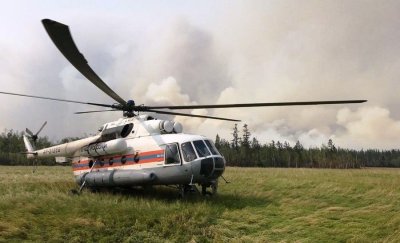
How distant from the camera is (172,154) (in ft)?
53.1

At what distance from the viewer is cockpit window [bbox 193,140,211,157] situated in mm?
15969

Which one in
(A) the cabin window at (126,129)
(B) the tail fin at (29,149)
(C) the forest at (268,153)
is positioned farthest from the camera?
(C) the forest at (268,153)

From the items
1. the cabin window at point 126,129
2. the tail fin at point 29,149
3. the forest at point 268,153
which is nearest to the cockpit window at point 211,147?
the cabin window at point 126,129

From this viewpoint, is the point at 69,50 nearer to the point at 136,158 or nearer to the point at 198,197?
the point at 136,158

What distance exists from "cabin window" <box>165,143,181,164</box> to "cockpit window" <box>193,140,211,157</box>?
851 mm

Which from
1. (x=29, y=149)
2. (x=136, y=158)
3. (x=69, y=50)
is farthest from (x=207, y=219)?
(x=29, y=149)

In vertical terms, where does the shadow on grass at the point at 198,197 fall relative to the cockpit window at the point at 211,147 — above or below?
below

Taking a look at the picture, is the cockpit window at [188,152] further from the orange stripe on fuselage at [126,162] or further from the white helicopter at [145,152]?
the orange stripe on fuselage at [126,162]

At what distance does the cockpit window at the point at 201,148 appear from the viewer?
52.4 feet

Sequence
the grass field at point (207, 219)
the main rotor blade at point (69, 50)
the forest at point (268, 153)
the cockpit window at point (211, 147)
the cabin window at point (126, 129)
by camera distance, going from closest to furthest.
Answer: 1. the main rotor blade at point (69, 50)
2. the grass field at point (207, 219)
3. the cockpit window at point (211, 147)
4. the cabin window at point (126, 129)
5. the forest at point (268, 153)

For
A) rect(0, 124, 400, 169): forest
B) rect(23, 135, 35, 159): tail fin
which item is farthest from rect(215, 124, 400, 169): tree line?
rect(23, 135, 35, 159): tail fin

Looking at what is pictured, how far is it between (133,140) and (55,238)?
23.6ft

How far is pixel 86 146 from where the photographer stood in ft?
67.4

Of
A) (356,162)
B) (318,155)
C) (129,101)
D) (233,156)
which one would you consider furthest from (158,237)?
(356,162)
